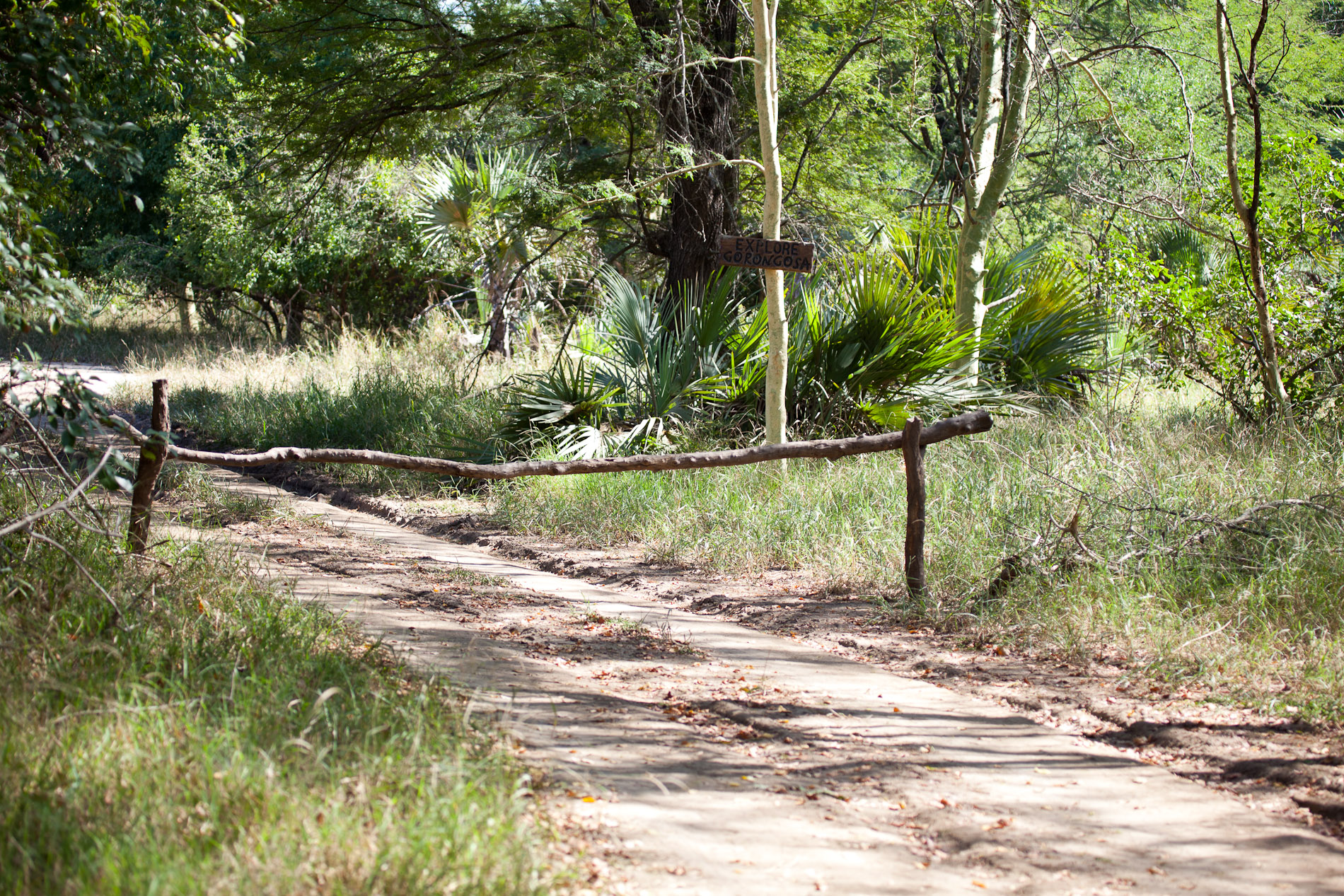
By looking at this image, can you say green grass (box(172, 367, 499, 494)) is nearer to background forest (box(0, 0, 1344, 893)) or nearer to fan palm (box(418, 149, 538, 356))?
background forest (box(0, 0, 1344, 893))

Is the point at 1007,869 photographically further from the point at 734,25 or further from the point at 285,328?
the point at 285,328

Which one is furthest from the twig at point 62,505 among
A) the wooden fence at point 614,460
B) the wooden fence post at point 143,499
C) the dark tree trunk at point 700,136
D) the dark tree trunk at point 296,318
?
the dark tree trunk at point 296,318

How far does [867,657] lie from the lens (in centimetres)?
538

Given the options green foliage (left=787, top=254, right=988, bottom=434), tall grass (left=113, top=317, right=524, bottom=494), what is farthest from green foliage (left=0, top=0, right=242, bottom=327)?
green foliage (left=787, top=254, right=988, bottom=434)

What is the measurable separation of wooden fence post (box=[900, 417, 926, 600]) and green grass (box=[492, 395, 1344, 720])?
0.13 metres

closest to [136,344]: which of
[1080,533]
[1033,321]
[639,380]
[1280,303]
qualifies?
[639,380]

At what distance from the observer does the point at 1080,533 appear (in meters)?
5.93

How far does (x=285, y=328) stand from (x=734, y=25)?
14.4 meters

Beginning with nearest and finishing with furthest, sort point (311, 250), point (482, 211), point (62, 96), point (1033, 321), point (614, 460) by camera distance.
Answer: point (62, 96), point (614, 460), point (1033, 321), point (482, 211), point (311, 250)

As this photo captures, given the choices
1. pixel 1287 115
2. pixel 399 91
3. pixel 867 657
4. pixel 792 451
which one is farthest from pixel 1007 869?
pixel 1287 115

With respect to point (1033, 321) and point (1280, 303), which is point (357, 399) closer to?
point (1033, 321)

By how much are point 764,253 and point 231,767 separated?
18.5 ft

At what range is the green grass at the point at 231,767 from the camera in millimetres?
2537

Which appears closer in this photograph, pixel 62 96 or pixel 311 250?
pixel 62 96
